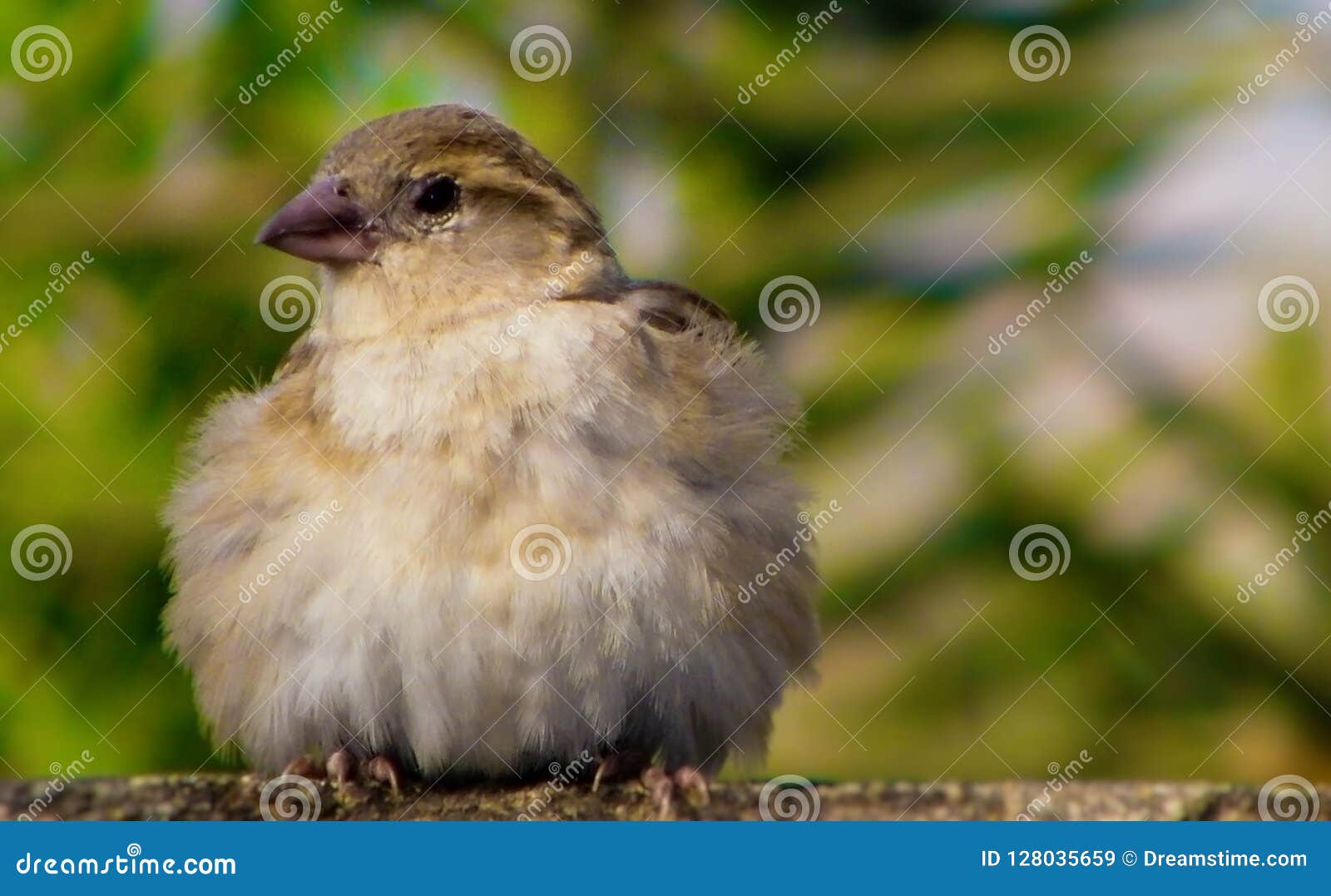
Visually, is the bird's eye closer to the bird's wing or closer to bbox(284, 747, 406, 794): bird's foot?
the bird's wing

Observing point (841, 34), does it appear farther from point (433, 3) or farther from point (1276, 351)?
point (1276, 351)

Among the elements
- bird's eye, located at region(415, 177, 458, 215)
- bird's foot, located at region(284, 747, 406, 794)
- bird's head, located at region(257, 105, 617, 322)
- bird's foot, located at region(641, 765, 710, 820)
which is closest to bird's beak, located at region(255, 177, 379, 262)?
bird's head, located at region(257, 105, 617, 322)

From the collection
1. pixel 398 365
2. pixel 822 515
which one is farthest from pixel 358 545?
pixel 822 515

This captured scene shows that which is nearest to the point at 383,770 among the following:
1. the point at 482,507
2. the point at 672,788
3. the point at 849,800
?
the point at 482,507

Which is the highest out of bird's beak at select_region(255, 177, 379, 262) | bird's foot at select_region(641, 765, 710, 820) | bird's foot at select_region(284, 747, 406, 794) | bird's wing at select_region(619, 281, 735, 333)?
bird's wing at select_region(619, 281, 735, 333)

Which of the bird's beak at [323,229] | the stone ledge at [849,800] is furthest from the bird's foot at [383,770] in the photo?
the bird's beak at [323,229]

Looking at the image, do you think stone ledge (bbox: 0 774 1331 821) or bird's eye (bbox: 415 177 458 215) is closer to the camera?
stone ledge (bbox: 0 774 1331 821)
